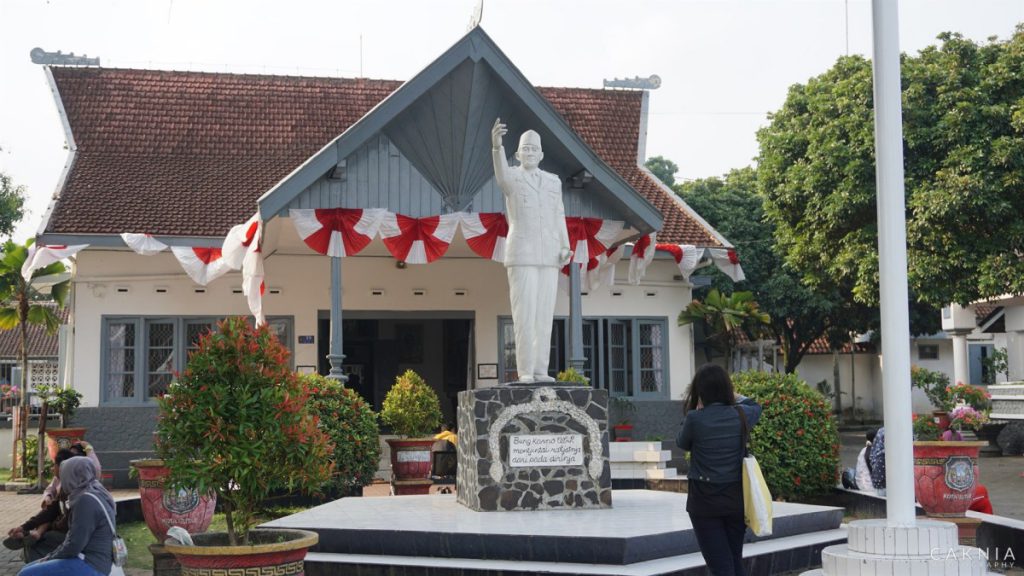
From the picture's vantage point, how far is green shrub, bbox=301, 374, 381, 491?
13.0 metres

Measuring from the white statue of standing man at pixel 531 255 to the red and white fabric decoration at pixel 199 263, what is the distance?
6.89 metres

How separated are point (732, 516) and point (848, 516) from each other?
692 cm

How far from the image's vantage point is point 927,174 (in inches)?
826

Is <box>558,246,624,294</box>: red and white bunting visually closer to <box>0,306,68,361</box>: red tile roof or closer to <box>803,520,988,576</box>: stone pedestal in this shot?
<box>803,520,988,576</box>: stone pedestal

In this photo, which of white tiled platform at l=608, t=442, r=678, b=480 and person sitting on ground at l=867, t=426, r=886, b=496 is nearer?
person sitting on ground at l=867, t=426, r=886, b=496

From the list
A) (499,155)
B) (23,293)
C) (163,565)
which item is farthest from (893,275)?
(23,293)

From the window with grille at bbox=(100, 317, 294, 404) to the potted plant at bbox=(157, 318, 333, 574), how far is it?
11.3 meters

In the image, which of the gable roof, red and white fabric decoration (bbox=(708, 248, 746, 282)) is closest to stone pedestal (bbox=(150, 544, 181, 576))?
the gable roof

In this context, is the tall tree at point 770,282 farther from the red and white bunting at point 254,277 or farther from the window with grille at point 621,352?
the red and white bunting at point 254,277

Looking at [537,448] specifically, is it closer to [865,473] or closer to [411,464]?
[411,464]

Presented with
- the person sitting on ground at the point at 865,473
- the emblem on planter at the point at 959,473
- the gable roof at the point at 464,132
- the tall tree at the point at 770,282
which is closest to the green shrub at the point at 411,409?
the gable roof at the point at 464,132

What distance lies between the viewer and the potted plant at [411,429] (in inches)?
563

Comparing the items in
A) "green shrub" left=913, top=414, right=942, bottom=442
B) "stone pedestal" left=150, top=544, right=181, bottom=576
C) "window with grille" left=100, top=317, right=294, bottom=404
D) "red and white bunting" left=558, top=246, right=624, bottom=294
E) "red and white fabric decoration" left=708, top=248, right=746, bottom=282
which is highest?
"red and white fabric decoration" left=708, top=248, right=746, bottom=282

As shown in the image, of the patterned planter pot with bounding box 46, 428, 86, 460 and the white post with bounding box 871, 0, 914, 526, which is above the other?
the white post with bounding box 871, 0, 914, 526
